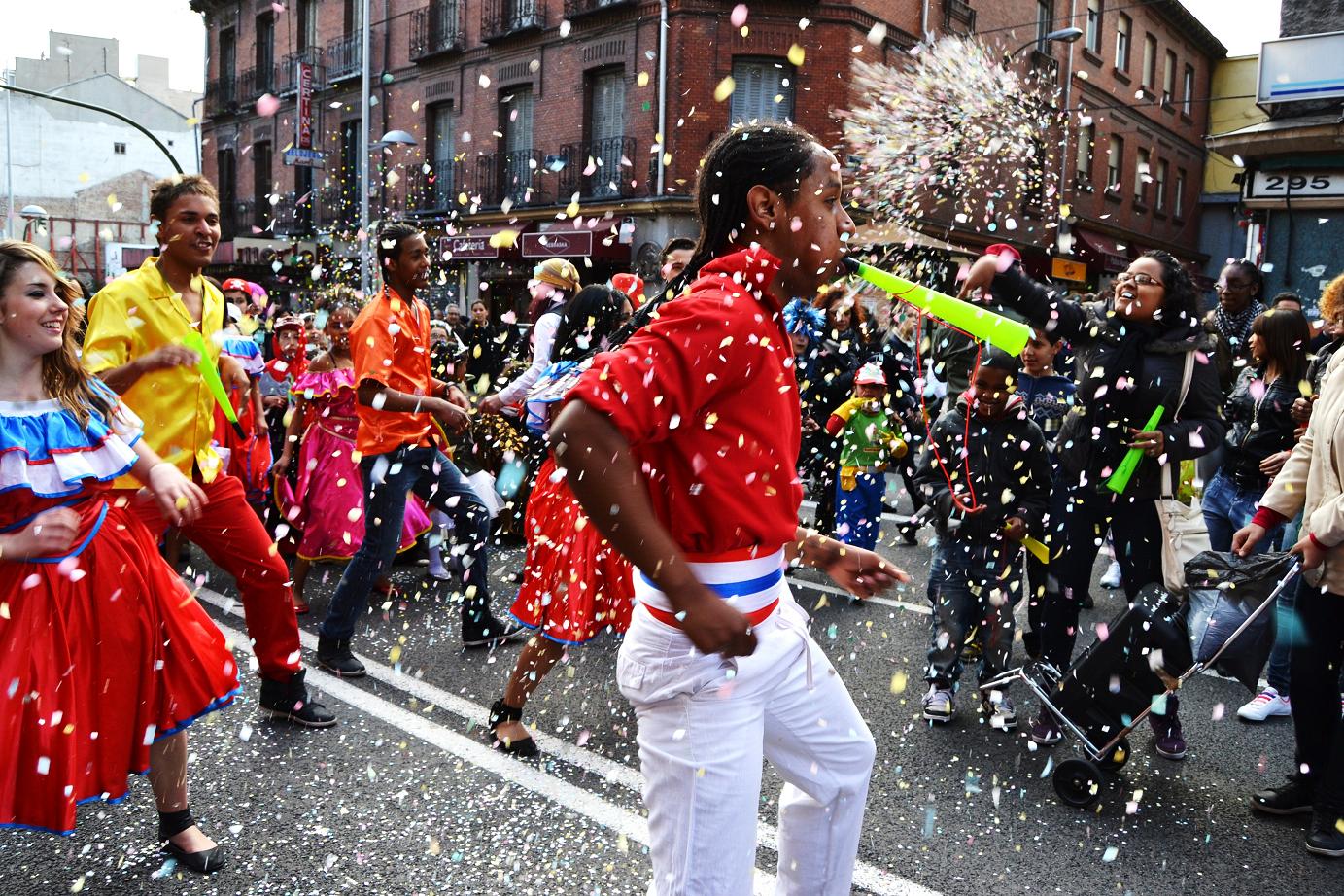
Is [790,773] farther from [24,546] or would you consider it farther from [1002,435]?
[1002,435]

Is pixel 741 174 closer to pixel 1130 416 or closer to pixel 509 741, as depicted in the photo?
pixel 509 741

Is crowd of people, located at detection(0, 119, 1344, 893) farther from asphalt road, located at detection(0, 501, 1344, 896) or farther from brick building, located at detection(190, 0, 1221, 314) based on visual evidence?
brick building, located at detection(190, 0, 1221, 314)

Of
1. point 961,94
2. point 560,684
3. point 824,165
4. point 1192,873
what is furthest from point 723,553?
point 961,94

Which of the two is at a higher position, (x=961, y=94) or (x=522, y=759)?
(x=961, y=94)

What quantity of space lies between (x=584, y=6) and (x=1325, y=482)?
792 inches

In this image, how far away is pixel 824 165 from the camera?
2.03 m

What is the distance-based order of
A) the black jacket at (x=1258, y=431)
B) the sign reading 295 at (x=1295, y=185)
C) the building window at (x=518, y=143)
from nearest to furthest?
the black jacket at (x=1258, y=431) → the sign reading 295 at (x=1295, y=185) → the building window at (x=518, y=143)

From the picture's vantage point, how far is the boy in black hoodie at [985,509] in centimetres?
457

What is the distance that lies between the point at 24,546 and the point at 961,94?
46.1 feet

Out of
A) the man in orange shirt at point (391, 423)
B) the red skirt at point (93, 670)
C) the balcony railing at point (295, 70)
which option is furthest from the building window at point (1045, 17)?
the red skirt at point (93, 670)

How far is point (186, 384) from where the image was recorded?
3.85 metres

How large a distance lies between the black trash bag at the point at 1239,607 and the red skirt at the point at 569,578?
2.11 meters

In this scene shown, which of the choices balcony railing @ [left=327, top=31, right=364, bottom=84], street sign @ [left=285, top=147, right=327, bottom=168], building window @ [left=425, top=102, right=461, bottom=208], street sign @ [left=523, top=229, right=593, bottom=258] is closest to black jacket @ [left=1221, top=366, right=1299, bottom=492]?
street sign @ [left=523, top=229, right=593, bottom=258]

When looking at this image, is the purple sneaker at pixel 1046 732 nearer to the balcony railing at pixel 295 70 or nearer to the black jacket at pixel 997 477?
the black jacket at pixel 997 477
